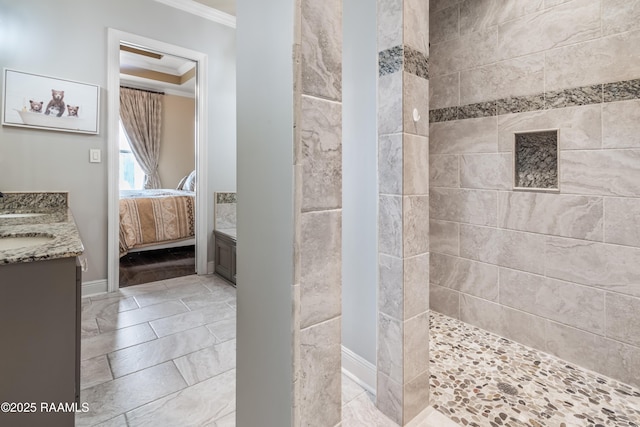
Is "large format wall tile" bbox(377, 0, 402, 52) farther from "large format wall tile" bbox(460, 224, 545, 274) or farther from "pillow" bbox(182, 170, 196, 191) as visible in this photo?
"pillow" bbox(182, 170, 196, 191)

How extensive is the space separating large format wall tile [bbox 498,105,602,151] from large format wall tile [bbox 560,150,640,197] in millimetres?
64

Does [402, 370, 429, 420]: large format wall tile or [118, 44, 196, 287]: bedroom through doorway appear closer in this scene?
[402, 370, 429, 420]: large format wall tile

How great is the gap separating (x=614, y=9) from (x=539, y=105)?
0.55 m

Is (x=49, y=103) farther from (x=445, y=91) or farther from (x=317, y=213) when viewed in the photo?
(x=445, y=91)

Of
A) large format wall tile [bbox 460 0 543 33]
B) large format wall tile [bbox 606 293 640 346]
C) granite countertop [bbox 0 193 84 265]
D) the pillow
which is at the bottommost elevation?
large format wall tile [bbox 606 293 640 346]

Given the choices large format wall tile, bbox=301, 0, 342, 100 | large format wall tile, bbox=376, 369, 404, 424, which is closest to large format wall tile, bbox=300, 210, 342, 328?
large format wall tile, bbox=301, 0, 342, 100

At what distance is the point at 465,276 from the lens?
2.44 m

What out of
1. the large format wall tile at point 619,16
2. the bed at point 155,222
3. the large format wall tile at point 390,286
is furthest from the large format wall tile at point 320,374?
the bed at point 155,222

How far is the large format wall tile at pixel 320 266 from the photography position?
Result: 83cm

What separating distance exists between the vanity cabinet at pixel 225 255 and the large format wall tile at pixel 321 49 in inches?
101

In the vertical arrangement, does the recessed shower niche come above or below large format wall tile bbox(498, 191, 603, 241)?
above

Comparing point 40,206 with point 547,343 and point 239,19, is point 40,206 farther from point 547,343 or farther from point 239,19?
point 547,343

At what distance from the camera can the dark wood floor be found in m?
3.42

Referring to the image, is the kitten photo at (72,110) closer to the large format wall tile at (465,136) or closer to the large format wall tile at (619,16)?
the large format wall tile at (465,136)
